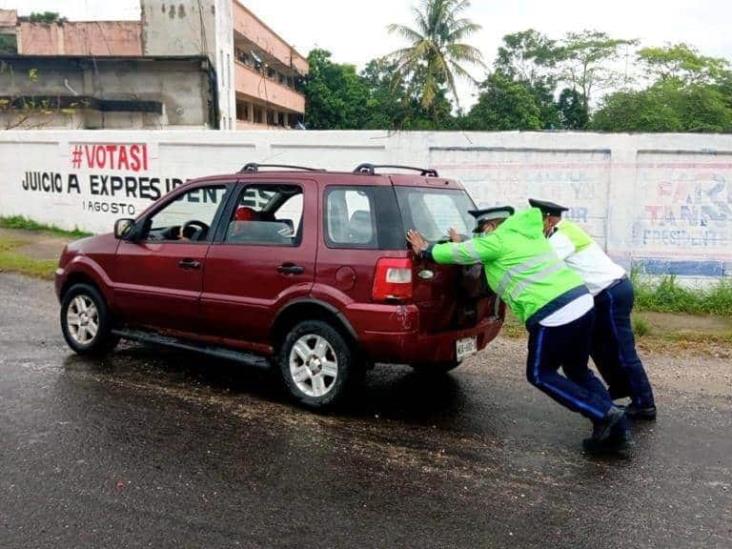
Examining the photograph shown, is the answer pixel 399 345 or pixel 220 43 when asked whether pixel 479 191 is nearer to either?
pixel 399 345

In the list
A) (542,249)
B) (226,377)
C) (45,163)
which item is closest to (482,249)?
(542,249)

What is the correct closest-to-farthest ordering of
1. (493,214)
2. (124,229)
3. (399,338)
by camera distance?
(399,338) → (493,214) → (124,229)

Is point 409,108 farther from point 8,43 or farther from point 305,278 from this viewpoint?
point 305,278

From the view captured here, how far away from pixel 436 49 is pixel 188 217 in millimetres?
31044

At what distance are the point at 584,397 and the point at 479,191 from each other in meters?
5.69

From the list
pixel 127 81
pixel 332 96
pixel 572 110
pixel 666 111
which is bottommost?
pixel 666 111

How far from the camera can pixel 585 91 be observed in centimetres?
4797

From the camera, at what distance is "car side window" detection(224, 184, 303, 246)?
17.1ft

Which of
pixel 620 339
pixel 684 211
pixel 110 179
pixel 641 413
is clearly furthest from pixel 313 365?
pixel 110 179

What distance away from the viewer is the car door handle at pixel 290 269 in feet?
16.3

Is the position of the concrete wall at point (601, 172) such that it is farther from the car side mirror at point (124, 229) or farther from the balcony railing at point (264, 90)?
the balcony railing at point (264, 90)

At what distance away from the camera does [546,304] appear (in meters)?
4.39

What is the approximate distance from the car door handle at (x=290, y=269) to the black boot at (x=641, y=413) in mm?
2456

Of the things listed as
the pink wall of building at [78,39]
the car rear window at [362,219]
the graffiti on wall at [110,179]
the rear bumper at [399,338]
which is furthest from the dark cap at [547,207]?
the pink wall of building at [78,39]
